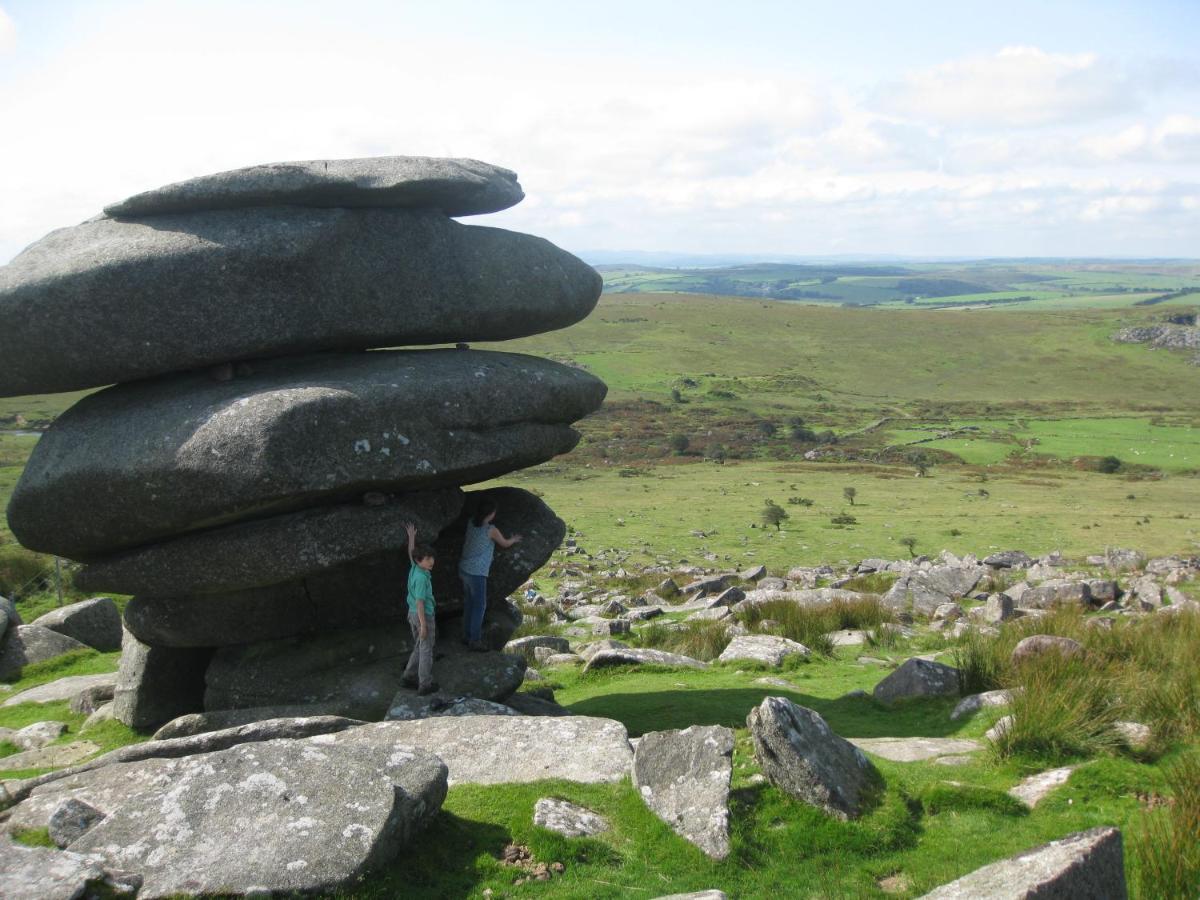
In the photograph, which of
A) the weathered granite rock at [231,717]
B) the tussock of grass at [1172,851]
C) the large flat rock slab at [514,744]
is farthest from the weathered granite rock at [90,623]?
the tussock of grass at [1172,851]

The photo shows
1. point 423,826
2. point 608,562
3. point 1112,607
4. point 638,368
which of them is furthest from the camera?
point 638,368

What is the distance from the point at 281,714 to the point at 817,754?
850 centimetres

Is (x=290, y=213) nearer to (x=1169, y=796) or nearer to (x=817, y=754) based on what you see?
(x=817, y=754)

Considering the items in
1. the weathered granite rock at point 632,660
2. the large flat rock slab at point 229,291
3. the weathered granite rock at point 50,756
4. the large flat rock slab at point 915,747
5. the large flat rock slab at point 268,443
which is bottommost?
the weathered granite rock at point 50,756

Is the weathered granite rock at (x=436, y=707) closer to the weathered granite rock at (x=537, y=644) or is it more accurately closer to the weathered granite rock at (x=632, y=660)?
the weathered granite rock at (x=632, y=660)

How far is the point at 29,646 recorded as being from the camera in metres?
21.8

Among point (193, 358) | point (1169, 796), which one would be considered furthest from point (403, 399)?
point (1169, 796)

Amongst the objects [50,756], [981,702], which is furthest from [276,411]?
[981,702]

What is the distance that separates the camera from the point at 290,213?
50.1 ft

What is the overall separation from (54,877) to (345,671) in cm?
849

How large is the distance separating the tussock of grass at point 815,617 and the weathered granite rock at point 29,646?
15.4m

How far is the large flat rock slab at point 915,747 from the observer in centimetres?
1194

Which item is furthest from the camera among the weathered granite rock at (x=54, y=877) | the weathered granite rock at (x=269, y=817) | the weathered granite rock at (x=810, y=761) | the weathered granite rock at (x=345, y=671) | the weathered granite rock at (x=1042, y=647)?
the weathered granite rock at (x=345, y=671)

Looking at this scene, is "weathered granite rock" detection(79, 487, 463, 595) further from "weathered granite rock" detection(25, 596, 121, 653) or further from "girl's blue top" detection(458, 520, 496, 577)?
"weathered granite rock" detection(25, 596, 121, 653)
